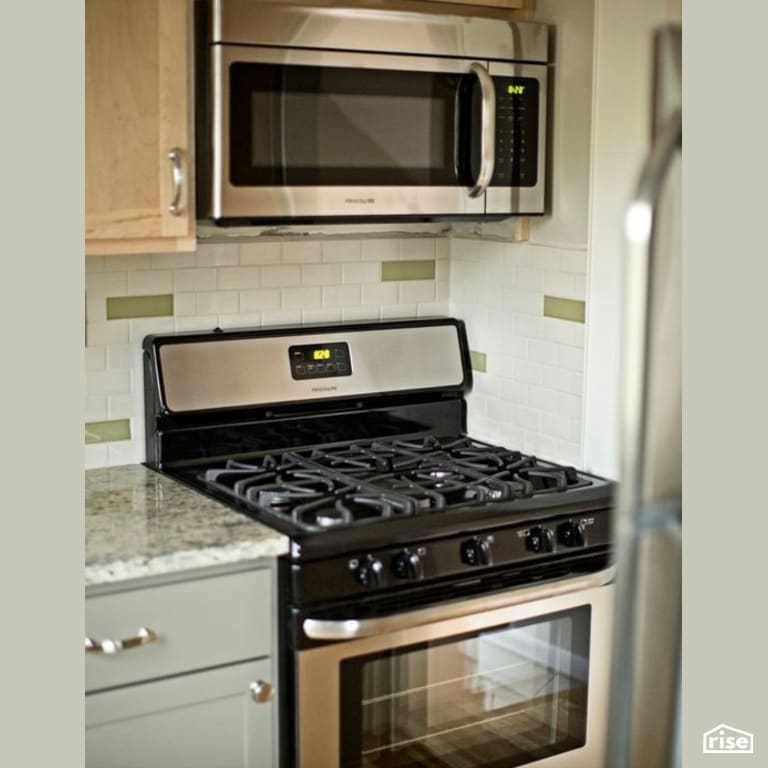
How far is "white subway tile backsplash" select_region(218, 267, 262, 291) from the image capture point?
312cm

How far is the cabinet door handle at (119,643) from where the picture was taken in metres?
2.32

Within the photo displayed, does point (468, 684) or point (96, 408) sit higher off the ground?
point (96, 408)

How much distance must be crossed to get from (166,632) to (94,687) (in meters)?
0.16

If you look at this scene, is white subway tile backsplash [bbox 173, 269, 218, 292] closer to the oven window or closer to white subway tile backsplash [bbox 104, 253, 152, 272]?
white subway tile backsplash [bbox 104, 253, 152, 272]

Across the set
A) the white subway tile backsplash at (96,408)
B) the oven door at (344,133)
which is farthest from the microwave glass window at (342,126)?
the white subway tile backsplash at (96,408)

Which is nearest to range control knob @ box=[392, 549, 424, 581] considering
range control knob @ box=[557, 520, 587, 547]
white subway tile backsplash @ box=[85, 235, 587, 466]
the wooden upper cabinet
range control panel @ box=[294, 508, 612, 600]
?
range control panel @ box=[294, 508, 612, 600]

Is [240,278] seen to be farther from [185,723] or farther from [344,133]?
[185,723]

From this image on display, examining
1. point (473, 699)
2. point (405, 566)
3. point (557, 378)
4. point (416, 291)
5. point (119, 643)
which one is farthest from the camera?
point (416, 291)

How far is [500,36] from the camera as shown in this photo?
2.96 meters

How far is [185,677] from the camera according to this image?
2.44 m

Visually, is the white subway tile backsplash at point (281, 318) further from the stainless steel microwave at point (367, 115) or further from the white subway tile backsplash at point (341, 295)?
the stainless steel microwave at point (367, 115)

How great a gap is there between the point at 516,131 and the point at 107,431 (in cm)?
117

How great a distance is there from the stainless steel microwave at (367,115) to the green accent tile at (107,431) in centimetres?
59
